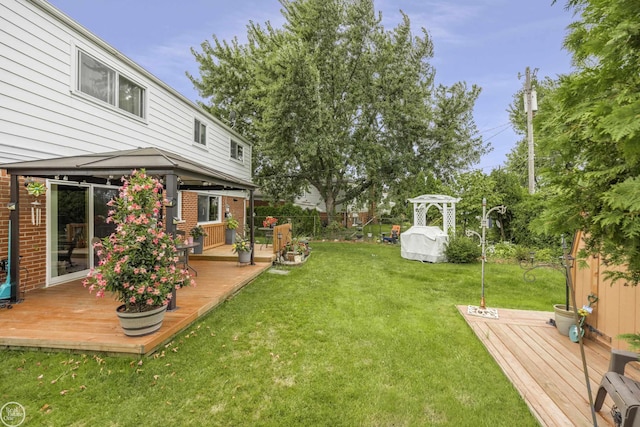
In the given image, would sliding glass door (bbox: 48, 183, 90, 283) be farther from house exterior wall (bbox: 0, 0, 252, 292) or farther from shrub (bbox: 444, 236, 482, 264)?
shrub (bbox: 444, 236, 482, 264)

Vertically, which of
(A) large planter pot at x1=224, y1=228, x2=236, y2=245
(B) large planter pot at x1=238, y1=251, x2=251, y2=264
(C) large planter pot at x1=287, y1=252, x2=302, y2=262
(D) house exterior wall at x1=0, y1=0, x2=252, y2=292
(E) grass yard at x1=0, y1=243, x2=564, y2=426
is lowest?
(E) grass yard at x1=0, y1=243, x2=564, y2=426

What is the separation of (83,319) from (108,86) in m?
5.03

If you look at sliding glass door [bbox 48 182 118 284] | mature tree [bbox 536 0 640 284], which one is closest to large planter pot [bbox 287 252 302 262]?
sliding glass door [bbox 48 182 118 284]

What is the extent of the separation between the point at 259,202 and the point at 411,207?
49.9 ft

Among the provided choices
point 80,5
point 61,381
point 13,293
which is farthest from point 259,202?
point 61,381

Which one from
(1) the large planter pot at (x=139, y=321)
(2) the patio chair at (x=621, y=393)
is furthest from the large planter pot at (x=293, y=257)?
(2) the patio chair at (x=621, y=393)

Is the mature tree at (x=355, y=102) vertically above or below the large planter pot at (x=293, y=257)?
above

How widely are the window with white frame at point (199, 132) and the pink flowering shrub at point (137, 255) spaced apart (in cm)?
669

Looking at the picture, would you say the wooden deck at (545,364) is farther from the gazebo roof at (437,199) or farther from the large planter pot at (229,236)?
the large planter pot at (229,236)

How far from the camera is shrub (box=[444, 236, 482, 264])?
1012 centimetres

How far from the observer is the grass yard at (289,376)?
8.81 feet

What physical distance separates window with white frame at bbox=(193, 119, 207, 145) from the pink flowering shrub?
6.69 m

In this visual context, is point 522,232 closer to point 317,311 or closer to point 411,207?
point 411,207

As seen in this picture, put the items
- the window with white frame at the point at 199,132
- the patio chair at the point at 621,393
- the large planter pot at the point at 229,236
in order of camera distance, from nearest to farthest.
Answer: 1. the patio chair at the point at 621,393
2. the window with white frame at the point at 199,132
3. the large planter pot at the point at 229,236
